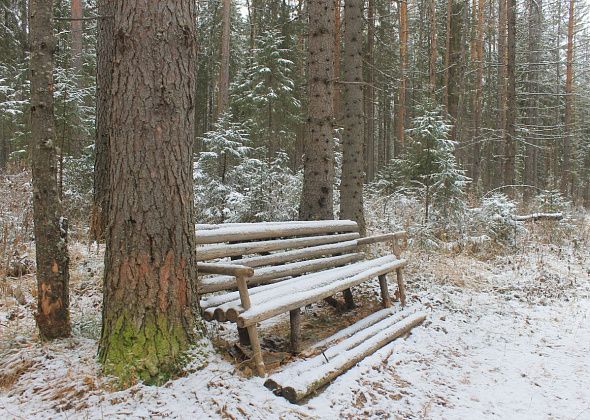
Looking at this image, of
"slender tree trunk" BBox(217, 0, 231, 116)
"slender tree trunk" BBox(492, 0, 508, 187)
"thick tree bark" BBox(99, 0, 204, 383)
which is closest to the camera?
"thick tree bark" BBox(99, 0, 204, 383)

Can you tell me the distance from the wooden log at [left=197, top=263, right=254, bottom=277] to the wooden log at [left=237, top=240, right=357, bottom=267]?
21.6 inches

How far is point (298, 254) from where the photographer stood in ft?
16.4

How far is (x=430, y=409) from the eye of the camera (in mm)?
3646

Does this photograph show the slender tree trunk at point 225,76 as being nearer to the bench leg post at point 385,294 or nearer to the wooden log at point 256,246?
the wooden log at point 256,246

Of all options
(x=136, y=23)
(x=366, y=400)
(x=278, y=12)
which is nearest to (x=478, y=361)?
(x=366, y=400)

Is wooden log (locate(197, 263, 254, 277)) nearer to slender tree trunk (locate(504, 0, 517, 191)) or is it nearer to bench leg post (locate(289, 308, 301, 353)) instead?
bench leg post (locate(289, 308, 301, 353))

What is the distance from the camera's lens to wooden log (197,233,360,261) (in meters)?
3.94

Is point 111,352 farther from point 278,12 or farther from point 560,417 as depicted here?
point 278,12

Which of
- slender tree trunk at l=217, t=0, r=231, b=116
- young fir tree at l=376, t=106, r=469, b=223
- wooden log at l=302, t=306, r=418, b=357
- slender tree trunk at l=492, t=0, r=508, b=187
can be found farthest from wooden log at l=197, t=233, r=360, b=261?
slender tree trunk at l=217, t=0, r=231, b=116

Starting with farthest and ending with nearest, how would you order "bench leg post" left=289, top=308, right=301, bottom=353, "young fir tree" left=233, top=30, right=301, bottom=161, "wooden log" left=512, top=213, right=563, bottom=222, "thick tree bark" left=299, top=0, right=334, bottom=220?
"young fir tree" left=233, top=30, right=301, bottom=161
"wooden log" left=512, top=213, right=563, bottom=222
"thick tree bark" left=299, top=0, right=334, bottom=220
"bench leg post" left=289, top=308, right=301, bottom=353

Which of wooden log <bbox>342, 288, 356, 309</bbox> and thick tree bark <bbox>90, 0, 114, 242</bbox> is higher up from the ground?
thick tree bark <bbox>90, 0, 114, 242</bbox>

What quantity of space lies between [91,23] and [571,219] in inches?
827

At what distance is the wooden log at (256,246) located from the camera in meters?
3.94

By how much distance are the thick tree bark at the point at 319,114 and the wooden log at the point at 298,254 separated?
3.47 feet
